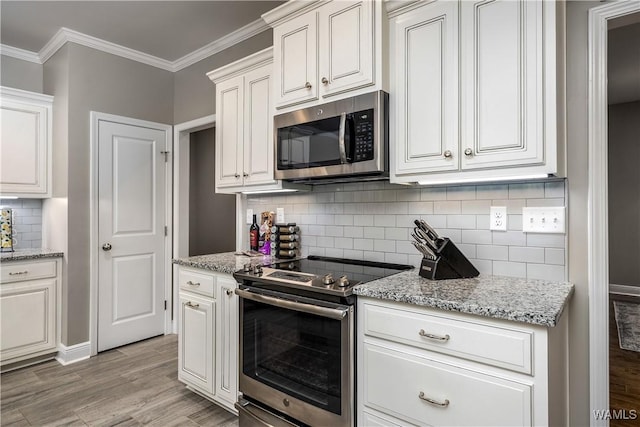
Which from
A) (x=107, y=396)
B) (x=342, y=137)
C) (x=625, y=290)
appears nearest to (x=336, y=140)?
(x=342, y=137)

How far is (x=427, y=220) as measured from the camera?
1995mm

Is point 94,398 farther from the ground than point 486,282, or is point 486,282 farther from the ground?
point 486,282

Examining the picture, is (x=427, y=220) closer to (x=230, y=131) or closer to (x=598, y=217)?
(x=598, y=217)

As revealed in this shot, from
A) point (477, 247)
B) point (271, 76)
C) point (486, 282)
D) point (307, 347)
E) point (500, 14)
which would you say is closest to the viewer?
point (500, 14)

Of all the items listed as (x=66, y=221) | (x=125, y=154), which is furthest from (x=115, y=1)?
(x=66, y=221)

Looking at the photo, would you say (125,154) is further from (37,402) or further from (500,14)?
(500,14)

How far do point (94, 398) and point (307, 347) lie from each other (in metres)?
1.74

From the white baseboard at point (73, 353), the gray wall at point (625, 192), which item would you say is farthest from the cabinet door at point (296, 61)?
the gray wall at point (625, 192)

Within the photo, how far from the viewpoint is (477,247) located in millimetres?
1835

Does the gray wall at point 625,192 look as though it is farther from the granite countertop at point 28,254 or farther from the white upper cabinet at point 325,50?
the granite countertop at point 28,254

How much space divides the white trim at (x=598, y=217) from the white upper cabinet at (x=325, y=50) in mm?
926

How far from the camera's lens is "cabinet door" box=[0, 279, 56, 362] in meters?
2.81

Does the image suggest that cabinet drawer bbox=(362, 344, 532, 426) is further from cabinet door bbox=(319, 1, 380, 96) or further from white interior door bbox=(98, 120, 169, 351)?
white interior door bbox=(98, 120, 169, 351)

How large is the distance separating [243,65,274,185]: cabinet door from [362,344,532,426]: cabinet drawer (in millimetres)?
1367
